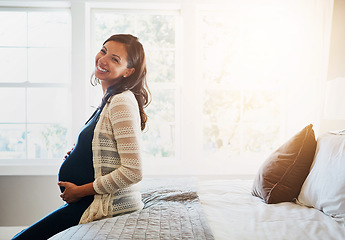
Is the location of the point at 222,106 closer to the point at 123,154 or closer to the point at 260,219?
the point at 260,219

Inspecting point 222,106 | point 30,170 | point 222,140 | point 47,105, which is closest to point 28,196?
point 30,170

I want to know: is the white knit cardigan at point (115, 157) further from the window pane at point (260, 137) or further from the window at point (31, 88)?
the window pane at point (260, 137)

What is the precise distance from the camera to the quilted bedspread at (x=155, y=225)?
1.18 meters

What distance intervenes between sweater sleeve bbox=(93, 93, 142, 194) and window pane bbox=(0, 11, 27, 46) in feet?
7.76

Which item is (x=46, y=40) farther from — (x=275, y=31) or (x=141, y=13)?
(x=275, y=31)

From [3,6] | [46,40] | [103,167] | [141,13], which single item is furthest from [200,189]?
[3,6]

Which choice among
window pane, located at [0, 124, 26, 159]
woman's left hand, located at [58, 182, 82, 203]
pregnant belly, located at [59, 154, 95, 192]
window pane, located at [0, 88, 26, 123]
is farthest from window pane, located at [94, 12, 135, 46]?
woman's left hand, located at [58, 182, 82, 203]

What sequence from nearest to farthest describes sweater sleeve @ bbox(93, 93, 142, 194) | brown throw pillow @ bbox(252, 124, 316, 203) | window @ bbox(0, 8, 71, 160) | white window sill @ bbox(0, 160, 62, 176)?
sweater sleeve @ bbox(93, 93, 142, 194) < brown throw pillow @ bbox(252, 124, 316, 203) < white window sill @ bbox(0, 160, 62, 176) < window @ bbox(0, 8, 71, 160)

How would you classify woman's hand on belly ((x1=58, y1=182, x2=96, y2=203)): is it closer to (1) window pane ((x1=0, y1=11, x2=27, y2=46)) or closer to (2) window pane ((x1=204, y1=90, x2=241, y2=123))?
(2) window pane ((x1=204, y1=90, x2=241, y2=123))

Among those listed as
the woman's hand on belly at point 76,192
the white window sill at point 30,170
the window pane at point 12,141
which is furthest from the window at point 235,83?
the woman's hand on belly at point 76,192

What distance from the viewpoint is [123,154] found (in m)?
1.36

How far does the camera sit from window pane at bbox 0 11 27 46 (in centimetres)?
326

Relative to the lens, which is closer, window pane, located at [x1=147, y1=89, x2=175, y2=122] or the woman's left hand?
the woman's left hand

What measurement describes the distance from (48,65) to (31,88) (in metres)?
0.28
